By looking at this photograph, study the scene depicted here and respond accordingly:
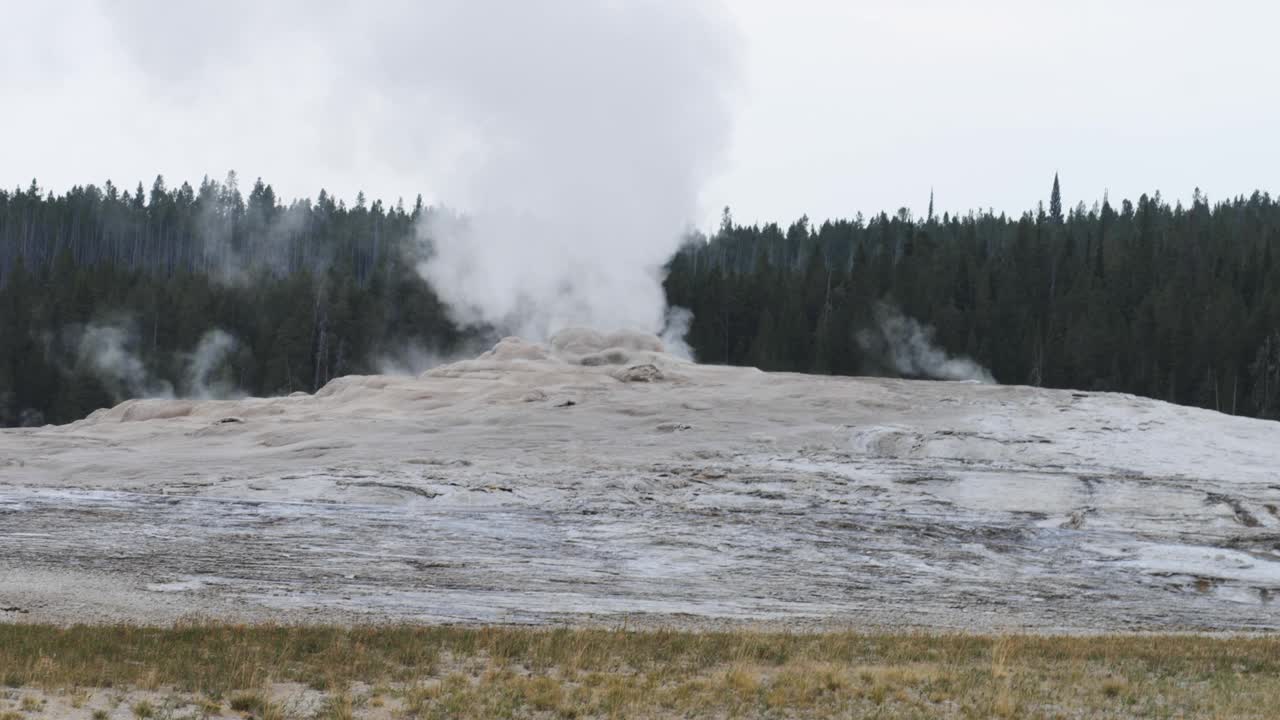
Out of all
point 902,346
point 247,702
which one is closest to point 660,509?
point 247,702

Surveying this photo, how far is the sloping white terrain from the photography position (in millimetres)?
20969

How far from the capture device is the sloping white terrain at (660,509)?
68.8 ft

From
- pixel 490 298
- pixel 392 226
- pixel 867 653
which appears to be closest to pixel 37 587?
pixel 867 653

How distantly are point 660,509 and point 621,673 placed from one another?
→ 44.3ft

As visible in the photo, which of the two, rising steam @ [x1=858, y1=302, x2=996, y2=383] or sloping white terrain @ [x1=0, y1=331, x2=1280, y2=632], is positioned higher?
rising steam @ [x1=858, y1=302, x2=996, y2=383]

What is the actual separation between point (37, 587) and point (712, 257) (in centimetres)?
13391

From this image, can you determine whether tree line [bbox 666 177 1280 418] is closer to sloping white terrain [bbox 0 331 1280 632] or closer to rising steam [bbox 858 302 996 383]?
rising steam [bbox 858 302 996 383]

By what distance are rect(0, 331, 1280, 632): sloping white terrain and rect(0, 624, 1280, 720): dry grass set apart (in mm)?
2577

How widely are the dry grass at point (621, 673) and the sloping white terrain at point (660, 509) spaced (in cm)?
258

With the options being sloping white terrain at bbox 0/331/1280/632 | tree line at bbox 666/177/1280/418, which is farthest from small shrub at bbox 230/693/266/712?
tree line at bbox 666/177/1280/418

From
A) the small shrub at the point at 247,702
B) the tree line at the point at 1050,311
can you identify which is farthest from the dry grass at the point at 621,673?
the tree line at the point at 1050,311

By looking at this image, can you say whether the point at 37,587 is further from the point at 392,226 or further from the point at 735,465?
the point at 392,226

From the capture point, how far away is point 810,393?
137 feet

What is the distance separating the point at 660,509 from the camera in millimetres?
28203
